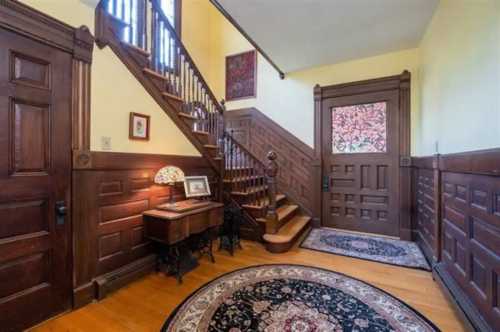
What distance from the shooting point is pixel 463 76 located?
195cm

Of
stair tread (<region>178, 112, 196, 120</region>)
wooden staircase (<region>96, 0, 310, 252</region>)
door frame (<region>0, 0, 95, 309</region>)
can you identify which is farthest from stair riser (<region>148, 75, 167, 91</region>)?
door frame (<region>0, 0, 95, 309</region>)

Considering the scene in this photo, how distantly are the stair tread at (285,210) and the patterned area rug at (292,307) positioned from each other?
4.15ft

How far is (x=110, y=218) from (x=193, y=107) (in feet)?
5.91

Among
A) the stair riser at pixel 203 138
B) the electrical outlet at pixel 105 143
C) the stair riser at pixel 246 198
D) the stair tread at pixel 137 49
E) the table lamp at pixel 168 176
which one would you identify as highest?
the stair tread at pixel 137 49

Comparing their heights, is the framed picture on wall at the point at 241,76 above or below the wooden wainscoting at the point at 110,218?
above

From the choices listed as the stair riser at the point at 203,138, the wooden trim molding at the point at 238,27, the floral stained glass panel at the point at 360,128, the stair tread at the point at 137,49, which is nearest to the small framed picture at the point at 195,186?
the stair riser at the point at 203,138

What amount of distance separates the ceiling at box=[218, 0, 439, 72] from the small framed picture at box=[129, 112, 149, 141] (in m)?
1.53

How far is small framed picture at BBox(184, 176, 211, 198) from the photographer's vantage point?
2786 millimetres

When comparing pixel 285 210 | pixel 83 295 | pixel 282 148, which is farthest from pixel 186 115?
pixel 285 210

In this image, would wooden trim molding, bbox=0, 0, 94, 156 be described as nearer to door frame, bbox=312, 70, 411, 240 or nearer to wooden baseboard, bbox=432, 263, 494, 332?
wooden baseboard, bbox=432, 263, 494, 332

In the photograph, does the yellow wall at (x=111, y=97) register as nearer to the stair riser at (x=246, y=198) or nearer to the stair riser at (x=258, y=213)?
the stair riser at (x=246, y=198)

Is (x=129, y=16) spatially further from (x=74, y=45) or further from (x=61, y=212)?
(x=61, y=212)

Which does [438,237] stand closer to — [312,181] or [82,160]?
[312,181]

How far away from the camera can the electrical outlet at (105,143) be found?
2.08 m
